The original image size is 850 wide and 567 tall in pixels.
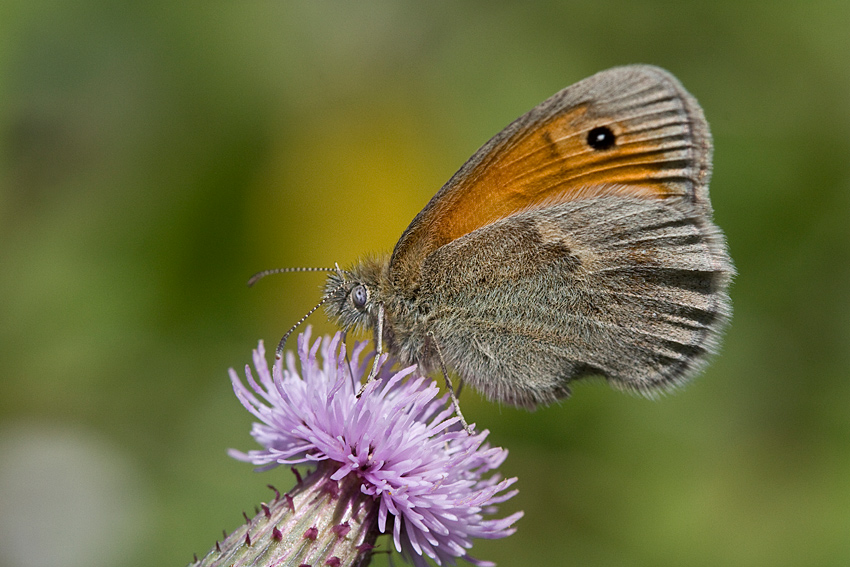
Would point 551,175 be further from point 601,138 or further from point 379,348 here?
point 379,348

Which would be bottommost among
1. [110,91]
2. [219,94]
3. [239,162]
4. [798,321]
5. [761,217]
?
[798,321]

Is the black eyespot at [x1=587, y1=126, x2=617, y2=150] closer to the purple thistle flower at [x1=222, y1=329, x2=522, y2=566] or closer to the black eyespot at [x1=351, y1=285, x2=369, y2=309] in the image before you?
the black eyespot at [x1=351, y1=285, x2=369, y2=309]

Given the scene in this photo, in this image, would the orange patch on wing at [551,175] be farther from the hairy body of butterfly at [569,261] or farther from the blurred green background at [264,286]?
the blurred green background at [264,286]

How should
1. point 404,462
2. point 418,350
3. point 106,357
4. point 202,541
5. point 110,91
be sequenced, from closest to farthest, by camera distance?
point 404,462, point 418,350, point 202,541, point 106,357, point 110,91

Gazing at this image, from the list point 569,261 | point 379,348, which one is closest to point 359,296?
point 379,348

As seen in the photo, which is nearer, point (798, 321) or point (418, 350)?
point (418, 350)

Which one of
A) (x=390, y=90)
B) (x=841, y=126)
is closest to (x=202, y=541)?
(x=390, y=90)

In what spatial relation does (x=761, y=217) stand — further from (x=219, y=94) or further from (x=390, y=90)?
(x=219, y=94)

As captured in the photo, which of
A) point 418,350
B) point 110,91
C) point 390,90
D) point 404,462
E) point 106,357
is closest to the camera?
point 404,462

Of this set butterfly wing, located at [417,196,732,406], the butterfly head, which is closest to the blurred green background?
butterfly wing, located at [417,196,732,406]
